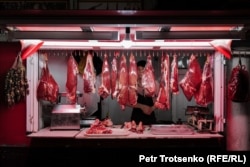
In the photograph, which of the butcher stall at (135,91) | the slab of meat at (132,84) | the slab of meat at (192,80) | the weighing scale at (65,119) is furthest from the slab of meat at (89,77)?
the slab of meat at (192,80)

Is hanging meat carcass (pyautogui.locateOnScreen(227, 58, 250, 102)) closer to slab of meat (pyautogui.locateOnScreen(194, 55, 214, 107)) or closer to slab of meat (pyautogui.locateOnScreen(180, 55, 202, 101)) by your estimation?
slab of meat (pyautogui.locateOnScreen(194, 55, 214, 107))

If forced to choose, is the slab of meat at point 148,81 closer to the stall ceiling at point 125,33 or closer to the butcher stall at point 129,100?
the butcher stall at point 129,100

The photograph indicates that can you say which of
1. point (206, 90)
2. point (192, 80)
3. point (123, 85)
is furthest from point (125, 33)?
point (206, 90)

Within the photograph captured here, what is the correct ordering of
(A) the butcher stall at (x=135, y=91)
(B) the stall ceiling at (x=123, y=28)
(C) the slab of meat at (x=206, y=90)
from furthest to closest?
1. (C) the slab of meat at (x=206, y=90)
2. (A) the butcher stall at (x=135, y=91)
3. (B) the stall ceiling at (x=123, y=28)

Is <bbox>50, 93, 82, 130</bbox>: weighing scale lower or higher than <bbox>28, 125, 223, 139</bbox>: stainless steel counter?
higher

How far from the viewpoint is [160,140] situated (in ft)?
14.8

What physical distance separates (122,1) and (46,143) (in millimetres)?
2609

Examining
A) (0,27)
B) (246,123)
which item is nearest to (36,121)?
(0,27)

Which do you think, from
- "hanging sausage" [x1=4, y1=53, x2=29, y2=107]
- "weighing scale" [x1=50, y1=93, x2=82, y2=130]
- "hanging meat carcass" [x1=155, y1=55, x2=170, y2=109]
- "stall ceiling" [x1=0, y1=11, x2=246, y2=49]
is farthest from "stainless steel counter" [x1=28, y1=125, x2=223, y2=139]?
"stall ceiling" [x1=0, y1=11, x2=246, y2=49]

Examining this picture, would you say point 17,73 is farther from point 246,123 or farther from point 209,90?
point 246,123

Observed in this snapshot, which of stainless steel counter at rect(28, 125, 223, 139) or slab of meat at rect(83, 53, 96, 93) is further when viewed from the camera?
slab of meat at rect(83, 53, 96, 93)

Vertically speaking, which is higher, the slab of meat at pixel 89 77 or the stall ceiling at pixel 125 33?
the stall ceiling at pixel 125 33

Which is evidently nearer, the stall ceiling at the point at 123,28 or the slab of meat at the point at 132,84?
the stall ceiling at the point at 123,28

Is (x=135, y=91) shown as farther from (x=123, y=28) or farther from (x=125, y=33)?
(x=123, y=28)
